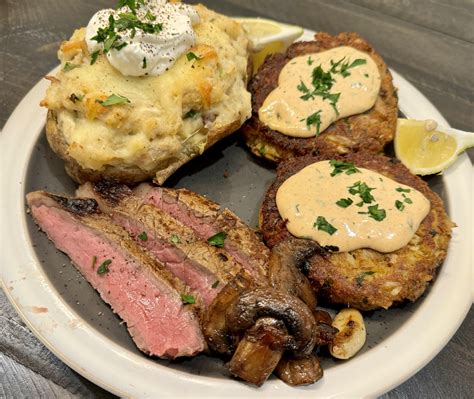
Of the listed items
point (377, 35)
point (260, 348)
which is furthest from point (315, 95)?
point (377, 35)

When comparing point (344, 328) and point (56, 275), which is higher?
point (56, 275)

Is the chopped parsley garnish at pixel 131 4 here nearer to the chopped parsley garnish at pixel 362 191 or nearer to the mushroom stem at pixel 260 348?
the chopped parsley garnish at pixel 362 191

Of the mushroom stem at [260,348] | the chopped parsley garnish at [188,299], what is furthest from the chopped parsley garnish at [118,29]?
the mushroom stem at [260,348]

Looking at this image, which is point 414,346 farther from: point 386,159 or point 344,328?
point 386,159

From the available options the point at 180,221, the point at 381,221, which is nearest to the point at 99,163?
the point at 180,221

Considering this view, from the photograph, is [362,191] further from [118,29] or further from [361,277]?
[118,29]
